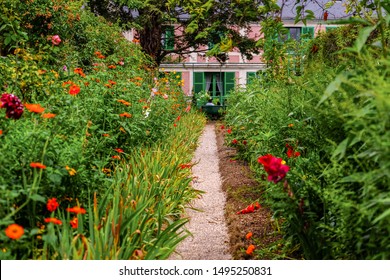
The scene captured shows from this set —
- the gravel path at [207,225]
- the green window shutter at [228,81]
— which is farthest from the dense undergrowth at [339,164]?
the green window shutter at [228,81]

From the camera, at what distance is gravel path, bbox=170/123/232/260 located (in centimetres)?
446

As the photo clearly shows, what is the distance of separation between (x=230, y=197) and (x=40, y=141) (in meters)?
3.25

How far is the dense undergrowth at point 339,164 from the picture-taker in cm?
255

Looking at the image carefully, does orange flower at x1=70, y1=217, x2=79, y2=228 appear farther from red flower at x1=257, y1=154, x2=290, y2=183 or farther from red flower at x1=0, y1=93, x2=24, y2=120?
red flower at x1=257, y1=154, x2=290, y2=183

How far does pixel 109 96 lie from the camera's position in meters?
6.11

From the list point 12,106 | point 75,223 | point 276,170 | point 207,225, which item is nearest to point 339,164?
point 276,170

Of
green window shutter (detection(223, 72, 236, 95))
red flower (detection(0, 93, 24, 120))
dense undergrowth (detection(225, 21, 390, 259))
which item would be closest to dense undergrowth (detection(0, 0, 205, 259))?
red flower (detection(0, 93, 24, 120))

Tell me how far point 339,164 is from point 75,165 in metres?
1.52

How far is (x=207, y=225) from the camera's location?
212 inches

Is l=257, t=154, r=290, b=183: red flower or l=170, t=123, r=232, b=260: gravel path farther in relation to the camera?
l=170, t=123, r=232, b=260: gravel path

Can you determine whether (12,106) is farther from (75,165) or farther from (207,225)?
(207,225)

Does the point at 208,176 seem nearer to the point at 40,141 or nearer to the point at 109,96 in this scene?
the point at 109,96

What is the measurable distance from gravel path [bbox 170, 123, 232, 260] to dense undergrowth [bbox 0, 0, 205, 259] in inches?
6.2

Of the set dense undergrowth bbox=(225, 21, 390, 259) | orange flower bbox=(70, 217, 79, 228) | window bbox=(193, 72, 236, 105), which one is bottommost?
orange flower bbox=(70, 217, 79, 228)
